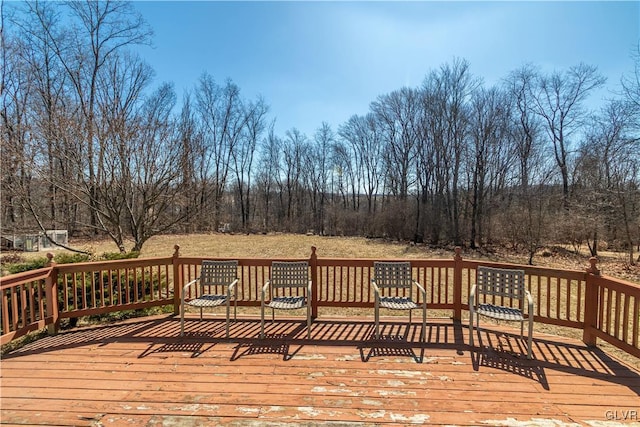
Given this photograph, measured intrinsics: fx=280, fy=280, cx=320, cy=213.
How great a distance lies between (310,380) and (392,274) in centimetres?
189

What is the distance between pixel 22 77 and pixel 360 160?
22.0m

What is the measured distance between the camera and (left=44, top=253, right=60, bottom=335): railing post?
3660mm

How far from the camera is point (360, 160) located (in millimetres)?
26078

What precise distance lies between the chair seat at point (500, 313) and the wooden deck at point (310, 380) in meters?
0.42

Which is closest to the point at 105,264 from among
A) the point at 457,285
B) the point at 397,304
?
the point at 397,304

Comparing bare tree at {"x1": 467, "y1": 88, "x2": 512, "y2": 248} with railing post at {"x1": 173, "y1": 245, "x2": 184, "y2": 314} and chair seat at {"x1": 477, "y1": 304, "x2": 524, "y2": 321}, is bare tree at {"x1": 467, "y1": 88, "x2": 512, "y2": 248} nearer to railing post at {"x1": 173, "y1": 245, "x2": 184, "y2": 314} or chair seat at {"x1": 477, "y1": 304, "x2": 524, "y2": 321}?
chair seat at {"x1": 477, "y1": 304, "x2": 524, "y2": 321}

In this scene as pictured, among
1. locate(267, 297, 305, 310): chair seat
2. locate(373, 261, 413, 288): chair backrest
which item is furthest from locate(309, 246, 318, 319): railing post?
locate(373, 261, 413, 288): chair backrest

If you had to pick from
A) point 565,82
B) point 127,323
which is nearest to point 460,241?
point 565,82

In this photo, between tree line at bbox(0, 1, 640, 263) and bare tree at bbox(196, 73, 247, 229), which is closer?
tree line at bbox(0, 1, 640, 263)

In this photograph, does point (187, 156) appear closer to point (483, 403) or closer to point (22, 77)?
point (22, 77)

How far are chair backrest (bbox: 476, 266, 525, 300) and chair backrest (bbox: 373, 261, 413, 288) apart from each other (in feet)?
2.97

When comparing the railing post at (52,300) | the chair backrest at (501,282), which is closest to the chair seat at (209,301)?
the railing post at (52,300)

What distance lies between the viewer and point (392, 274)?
13.1 ft

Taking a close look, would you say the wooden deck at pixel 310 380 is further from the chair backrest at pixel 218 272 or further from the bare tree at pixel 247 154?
the bare tree at pixel 247 154
